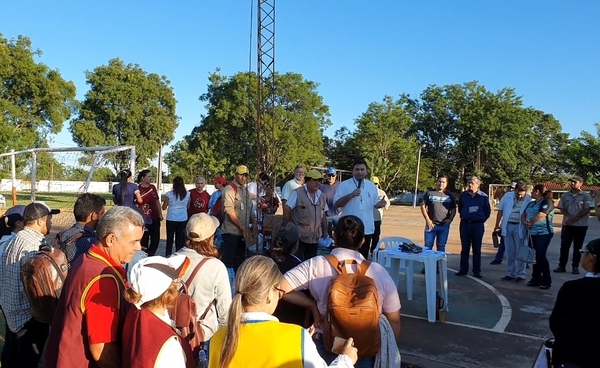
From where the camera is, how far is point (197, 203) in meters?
8.42

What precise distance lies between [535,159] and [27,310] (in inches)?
2254

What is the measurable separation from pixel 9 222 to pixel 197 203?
465 centimetres

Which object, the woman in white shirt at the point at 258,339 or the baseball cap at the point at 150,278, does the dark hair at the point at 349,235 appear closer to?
the woman in white shirt at the point at 258,339

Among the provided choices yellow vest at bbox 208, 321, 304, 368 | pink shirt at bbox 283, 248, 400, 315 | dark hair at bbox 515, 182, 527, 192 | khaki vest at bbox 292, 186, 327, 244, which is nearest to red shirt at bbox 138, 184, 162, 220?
khaki vest at bbox 292, 186, 327, 244

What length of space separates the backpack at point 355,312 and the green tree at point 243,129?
3648cm

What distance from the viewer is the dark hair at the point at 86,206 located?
3.46m

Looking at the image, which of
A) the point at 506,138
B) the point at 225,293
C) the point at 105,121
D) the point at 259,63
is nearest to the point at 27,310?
the point at 225,293

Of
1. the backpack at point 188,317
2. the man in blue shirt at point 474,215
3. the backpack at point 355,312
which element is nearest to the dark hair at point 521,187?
the man in blue shirt at point 474,215

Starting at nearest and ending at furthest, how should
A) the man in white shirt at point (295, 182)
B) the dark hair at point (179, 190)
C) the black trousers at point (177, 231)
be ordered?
the dark hair at point (179, 190) → the black trousers at point (177, 231) → the man in white shirt at point (295, 182)

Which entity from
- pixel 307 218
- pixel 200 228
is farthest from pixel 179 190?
pixel 200 228

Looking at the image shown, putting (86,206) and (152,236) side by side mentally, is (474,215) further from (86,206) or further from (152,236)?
(86,206)

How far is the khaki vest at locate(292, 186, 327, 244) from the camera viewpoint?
6.27 metres

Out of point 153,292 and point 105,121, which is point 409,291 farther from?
point 105,121

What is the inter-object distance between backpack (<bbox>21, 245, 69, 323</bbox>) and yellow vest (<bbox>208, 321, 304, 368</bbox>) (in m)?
1.52
